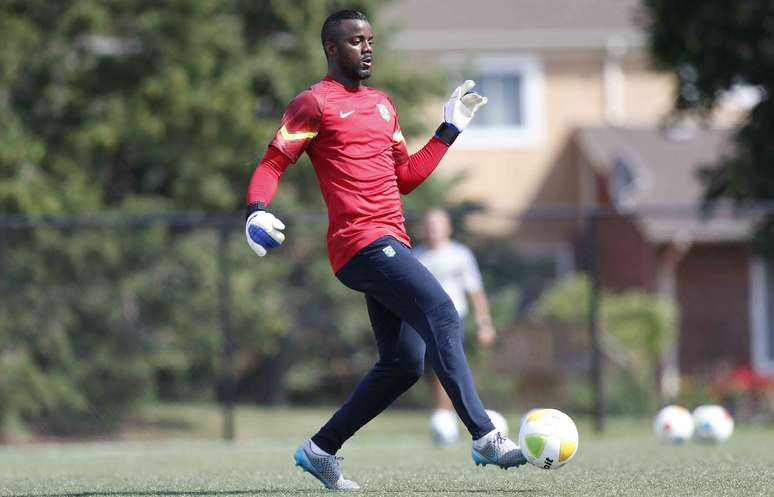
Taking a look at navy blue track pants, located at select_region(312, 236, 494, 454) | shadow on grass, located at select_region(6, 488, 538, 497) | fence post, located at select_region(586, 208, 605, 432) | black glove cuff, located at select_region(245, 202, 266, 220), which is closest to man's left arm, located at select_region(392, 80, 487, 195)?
navy blue track pants, located at select_region(312, 236, 494, 454)

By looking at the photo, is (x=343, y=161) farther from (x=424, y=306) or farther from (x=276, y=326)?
(x=276, y=326)

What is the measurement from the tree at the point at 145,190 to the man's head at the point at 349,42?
8549 millimetres

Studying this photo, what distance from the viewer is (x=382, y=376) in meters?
6.11

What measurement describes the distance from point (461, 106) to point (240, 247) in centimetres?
981

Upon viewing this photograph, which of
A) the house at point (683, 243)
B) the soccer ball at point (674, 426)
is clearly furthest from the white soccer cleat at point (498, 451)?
the house at point (683, 243)

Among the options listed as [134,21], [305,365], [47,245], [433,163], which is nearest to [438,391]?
[305,365]

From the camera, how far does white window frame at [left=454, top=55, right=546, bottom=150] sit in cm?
2280

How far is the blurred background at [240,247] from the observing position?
1433cm

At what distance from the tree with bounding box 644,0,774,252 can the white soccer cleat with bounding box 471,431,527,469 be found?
32.1 feet

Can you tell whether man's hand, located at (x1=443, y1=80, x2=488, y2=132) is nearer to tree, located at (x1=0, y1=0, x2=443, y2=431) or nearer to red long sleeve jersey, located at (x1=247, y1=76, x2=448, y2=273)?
red long sleeve jersey, located at (x1=247, y1=76, x2=448, y2=273)

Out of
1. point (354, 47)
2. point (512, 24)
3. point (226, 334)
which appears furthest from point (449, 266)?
point (512, 24)

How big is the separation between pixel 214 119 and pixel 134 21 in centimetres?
179

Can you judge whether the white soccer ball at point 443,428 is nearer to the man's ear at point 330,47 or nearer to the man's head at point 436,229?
the man's head at point 436,229

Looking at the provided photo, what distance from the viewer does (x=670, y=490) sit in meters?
5.83
